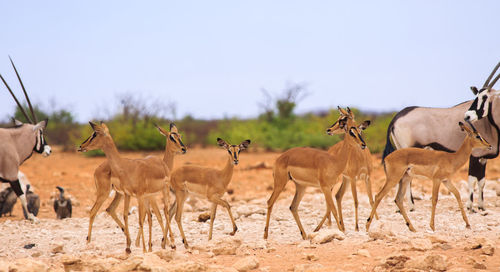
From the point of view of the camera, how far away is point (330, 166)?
860 centimetres

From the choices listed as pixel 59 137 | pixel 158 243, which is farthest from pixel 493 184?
pixel 59 137

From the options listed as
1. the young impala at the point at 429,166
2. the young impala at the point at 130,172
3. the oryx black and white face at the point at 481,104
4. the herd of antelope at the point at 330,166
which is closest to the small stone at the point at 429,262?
the herd of antelope at the point at 330,166

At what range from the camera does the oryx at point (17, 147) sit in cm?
1241

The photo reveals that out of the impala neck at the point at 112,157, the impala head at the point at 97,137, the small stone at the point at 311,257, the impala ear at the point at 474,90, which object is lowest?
the small stone at the point at 311,257

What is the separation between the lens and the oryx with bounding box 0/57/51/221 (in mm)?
12414

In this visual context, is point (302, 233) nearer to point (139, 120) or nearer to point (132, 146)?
point (132, 146)

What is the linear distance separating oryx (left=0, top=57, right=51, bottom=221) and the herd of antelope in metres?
3.89

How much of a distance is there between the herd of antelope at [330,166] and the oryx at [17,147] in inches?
153

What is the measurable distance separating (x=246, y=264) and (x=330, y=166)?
2.22 meters

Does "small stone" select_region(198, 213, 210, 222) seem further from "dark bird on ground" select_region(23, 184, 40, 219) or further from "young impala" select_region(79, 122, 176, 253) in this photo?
"dark bird on ground" select_region(23, 184, 40, 219)

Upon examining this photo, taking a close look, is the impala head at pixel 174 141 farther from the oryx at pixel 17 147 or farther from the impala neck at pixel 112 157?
the oryx at pixel 17 147

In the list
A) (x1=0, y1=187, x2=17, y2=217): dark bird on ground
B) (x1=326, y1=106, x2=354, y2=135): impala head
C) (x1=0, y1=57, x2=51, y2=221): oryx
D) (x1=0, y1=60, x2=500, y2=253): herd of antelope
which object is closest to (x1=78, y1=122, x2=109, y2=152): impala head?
(x1=0, y1=60, x2=500, y2=253): herd of antelope

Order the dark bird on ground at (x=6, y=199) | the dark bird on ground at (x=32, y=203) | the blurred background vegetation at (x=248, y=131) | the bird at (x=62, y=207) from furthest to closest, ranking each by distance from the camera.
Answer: the blurred background vegetation at (x=248, y=131)
the dark bird on ground at (x=6, y=199)
the dark bird on ground at (x=32, y=203)
the bird at (x=62, y=207)

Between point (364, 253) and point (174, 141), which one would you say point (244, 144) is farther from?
point (364, 253)
